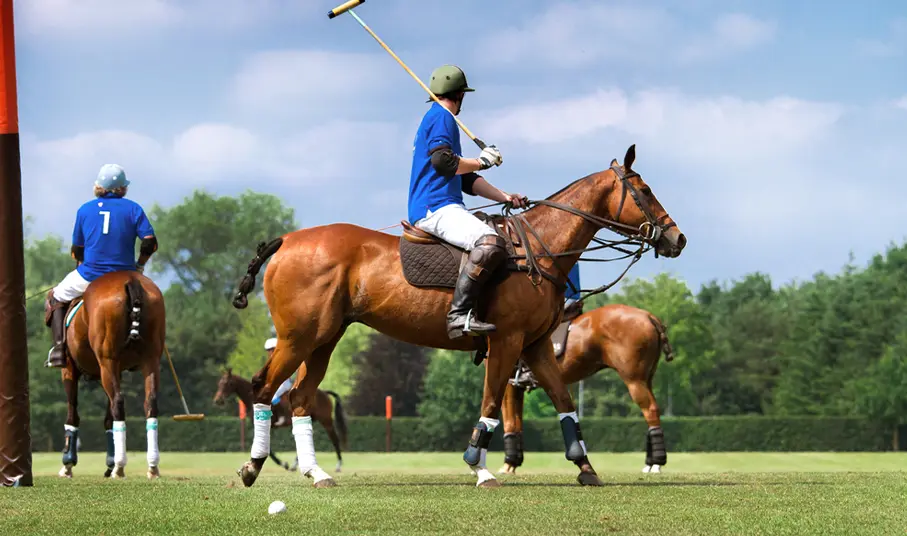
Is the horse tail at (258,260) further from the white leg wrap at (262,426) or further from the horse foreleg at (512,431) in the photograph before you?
the horse foreleg at (512,431)

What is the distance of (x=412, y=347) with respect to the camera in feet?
239

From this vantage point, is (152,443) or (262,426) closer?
(262,426)

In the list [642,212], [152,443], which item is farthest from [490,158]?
[152,443]

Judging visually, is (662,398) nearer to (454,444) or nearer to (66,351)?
(454,444)

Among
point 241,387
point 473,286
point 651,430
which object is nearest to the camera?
point 473,286

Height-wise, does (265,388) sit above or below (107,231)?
below

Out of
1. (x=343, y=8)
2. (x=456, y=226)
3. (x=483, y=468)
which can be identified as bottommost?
(x=483, y=468)

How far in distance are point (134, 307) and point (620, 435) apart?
3478cm

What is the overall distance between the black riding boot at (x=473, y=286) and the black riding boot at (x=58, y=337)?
21.5 ft

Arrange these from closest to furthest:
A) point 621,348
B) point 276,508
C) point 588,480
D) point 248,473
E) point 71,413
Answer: point 276,508, point 248,473, point 588,480, point 71,413, point 621,348

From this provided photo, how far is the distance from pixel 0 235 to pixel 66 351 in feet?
13.8

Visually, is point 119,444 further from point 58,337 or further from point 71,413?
point 58,337

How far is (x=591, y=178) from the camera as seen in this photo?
37.0ft

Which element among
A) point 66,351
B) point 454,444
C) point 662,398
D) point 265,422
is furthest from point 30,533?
point 662,398
